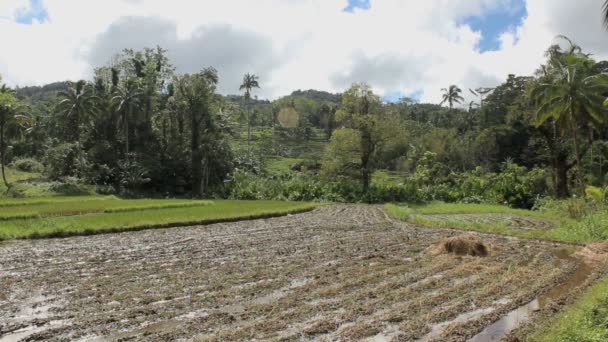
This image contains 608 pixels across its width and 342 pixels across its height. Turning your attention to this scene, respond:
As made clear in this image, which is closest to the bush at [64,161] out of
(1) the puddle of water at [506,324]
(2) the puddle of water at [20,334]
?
(2) the puddle of water at [20,334]

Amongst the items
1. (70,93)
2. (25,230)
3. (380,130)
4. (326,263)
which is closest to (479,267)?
(326,263)

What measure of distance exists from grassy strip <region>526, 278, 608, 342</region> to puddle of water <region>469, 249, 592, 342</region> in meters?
0.50

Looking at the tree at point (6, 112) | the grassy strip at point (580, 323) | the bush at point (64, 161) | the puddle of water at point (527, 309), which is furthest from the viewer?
the bush at point (64, 161)

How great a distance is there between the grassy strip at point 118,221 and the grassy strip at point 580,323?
709 inches

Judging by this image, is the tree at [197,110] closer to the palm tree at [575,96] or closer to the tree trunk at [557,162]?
the tree trunk at [557,162]

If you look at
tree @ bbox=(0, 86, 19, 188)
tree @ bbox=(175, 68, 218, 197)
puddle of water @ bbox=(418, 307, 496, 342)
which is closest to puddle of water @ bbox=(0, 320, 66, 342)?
puddle of water @ bbox=(418, 307, 496, 342)

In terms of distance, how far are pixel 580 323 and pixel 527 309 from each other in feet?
5.82

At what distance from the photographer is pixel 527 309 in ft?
30.3

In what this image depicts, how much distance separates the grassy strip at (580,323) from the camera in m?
6.90

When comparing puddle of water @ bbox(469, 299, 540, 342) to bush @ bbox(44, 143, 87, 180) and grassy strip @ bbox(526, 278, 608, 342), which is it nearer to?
grassy strip @ bbox(526, 278, 608, 342)

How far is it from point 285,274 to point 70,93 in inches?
1727

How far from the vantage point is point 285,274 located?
12312 millimetres

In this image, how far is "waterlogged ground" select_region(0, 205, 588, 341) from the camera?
790 cm

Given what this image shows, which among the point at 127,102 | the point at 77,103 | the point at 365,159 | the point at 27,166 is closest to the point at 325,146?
the point at 365,159
